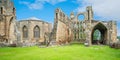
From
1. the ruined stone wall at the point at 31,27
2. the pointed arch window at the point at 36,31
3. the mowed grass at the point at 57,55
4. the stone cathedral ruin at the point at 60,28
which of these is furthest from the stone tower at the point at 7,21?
the pointed arch window at the point at 36,31

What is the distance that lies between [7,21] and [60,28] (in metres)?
10.4

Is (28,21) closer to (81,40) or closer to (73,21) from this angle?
(73,21)

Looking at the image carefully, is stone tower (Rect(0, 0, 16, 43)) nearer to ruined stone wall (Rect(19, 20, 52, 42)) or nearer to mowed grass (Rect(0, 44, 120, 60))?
mowed grass (Rect(0, 44, 120, 60))

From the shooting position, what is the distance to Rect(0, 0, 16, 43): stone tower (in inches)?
1272

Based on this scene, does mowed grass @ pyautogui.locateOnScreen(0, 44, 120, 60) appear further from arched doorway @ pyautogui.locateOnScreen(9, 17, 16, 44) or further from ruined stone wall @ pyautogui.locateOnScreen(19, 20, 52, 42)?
ruined stone wall @ pyautogui.locateOnScreen(19, 20, 52, 42)

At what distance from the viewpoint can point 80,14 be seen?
4481 centimetres

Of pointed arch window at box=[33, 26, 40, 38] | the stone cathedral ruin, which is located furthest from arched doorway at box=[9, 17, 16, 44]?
pointed arch window at box=[33, 26, 40, 38]

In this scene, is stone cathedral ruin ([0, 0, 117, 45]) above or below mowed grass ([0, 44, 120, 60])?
above

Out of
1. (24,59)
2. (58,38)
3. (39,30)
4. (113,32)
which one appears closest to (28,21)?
(39,30)

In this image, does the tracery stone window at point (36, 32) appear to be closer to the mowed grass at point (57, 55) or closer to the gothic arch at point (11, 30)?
the gothic arch at point (11, 30)

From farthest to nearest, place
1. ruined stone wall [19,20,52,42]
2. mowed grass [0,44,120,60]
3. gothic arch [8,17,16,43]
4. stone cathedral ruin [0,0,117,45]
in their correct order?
ruined stone wall [19,20,52,42]
gothic arch [8,17,16,43]
stone cathedral ruin [0,0,117,45]
mowed grass [0,44,120,60]

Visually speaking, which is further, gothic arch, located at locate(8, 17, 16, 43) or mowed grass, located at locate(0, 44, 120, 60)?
gothic arch, located at locate(8, 17, 16, 43)


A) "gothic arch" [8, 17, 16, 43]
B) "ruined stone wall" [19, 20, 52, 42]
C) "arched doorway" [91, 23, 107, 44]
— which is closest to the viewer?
"gothic arch" [8, 17, 16, 43]

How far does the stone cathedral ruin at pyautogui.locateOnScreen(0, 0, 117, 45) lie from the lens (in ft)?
106
